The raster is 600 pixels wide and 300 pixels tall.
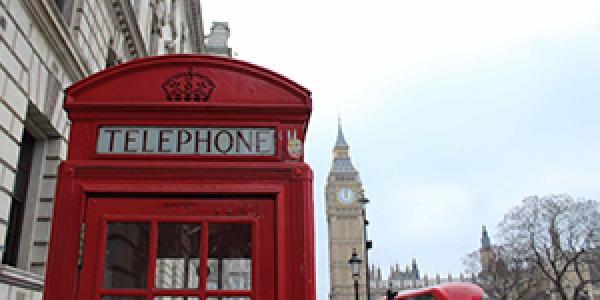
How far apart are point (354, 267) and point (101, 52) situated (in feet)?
40.2

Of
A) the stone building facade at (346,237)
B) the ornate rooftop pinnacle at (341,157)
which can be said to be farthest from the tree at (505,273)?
the ornate rooftop pinnacle at (341,157)

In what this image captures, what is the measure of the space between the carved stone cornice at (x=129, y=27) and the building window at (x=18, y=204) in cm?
378

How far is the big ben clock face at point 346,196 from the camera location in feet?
387

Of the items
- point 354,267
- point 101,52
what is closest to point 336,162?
point 354,267

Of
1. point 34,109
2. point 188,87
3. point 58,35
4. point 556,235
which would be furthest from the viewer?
point 556,235

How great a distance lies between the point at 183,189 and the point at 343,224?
115681mm

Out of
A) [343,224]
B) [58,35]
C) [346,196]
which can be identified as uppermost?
[346,196]

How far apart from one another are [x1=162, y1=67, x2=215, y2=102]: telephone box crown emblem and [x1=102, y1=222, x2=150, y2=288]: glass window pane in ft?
2.31

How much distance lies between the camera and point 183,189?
8.50 ft

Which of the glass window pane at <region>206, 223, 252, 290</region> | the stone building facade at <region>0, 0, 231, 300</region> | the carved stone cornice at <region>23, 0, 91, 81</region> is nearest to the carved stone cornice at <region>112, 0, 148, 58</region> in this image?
the stone building facade at <region>0, 0, 231, 300</region>

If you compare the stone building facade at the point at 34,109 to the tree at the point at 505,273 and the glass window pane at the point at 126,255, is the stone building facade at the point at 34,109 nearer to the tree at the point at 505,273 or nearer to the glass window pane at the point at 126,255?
the glass window pane at the point at 126,255

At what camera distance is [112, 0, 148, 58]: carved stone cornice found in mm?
10242

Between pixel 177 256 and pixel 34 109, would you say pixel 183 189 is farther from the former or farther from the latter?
pixel 34 109

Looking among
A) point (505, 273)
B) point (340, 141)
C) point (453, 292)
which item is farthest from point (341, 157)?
point (453, 292)
